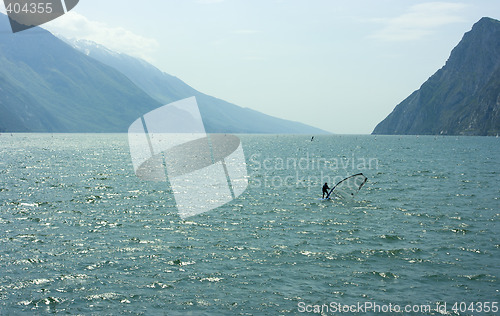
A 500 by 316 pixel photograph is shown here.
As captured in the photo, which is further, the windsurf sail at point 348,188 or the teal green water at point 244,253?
the windsurf sail at point 348,188

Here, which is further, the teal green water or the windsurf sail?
the windsurf sail

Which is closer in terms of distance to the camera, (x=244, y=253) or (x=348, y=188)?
(x=244, y=253)

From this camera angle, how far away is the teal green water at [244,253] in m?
23.0

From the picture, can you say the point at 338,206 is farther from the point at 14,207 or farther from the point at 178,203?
the point at 14,207

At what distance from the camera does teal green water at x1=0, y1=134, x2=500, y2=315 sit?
2295 centimetres

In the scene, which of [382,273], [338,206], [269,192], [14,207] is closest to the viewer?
[382,273]

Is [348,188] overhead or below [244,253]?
overhead

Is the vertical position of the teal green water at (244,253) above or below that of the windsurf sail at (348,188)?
below

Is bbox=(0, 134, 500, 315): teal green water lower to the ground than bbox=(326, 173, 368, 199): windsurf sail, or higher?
lower

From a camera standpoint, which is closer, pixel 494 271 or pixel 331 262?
pixel 494 271

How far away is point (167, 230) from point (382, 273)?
20.1 metres

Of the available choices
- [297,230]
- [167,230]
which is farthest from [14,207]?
[297,230]

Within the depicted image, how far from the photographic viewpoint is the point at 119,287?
2444 cm

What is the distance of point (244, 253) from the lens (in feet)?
102
